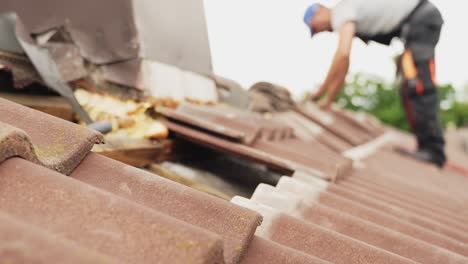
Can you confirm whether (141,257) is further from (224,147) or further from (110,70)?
(110,70)

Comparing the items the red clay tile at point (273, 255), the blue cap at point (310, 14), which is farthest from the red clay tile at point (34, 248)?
the blue cap at point (310, 14)

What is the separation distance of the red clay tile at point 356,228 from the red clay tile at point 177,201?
1.11 ft

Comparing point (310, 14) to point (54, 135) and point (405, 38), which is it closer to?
point (405, 38)

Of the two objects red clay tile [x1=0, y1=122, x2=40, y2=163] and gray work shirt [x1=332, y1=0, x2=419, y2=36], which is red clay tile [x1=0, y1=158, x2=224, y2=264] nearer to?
red clay tile [x1=0, y1=122, x2=40, y2=163]

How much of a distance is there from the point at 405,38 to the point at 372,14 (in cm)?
56

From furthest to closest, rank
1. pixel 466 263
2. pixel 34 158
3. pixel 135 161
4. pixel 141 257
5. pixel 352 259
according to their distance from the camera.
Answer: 1. pixel 135 161
2. pixel 466 263
3. pixel 352 259
4. pixel 34 158
5. pixel 141 257

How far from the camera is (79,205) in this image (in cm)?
72

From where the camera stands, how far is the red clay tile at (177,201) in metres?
0.86

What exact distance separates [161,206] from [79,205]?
242 millimetres

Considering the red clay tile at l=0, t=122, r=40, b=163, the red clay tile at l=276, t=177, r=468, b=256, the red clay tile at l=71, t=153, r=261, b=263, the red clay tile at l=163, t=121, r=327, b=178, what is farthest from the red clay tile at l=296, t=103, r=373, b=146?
the red clay tile at l=0, t=122, r=40, b=163

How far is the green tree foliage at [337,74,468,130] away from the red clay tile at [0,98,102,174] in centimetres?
2939

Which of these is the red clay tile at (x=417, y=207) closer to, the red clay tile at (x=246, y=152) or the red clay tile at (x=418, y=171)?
the red clay tile at (x=246, y=152)

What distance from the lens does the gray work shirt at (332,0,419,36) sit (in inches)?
128

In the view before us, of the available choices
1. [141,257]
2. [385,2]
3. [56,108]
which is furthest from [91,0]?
[385,2]
